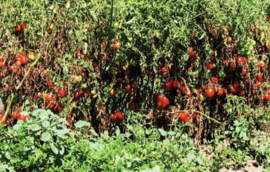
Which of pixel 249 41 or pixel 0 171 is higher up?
pixel 249 41

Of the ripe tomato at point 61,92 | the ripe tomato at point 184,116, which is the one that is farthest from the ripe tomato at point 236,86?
the ripe tomato at point 61,92

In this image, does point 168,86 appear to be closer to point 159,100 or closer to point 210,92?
point 159,100

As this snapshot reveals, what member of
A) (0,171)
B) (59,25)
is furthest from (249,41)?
(0,171)

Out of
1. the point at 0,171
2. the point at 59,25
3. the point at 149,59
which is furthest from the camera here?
the point at 59,25

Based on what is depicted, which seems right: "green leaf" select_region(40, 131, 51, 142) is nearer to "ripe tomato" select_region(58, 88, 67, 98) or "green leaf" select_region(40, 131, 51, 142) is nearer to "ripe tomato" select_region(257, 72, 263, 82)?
"ripe tomato" select_region(58, 88, 67, 98)

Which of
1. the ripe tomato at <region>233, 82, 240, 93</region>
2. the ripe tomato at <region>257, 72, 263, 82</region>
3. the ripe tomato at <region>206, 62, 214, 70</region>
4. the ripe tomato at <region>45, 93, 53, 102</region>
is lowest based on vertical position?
the ripe tomato at <region>45, 93, 53, 102</region>

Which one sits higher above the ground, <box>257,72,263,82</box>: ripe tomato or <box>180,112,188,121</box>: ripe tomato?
<box>257,72,263,82</box>: ripe tomato

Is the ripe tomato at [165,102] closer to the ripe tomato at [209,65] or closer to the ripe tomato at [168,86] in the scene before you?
the ripe tomato at [168,86]

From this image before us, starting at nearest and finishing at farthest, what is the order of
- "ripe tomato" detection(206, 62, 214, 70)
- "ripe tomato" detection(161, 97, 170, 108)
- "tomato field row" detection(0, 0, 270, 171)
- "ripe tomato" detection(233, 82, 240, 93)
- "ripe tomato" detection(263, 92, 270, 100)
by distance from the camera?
Answer: "tomato field row" detection(0, 0, 270, 171)
"ripe tomato" detection(161, 97, 170, 108)
"ripe tomato" detection(206, 62, 214, 70)
"ripe tomato" detection(233, 82, 240, 93)
"ripe tomato" detection(263, 92, 270, 100)

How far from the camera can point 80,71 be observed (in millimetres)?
3215

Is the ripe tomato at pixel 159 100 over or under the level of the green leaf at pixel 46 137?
over

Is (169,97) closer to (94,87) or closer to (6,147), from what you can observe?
(94,87)

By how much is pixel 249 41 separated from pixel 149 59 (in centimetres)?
79

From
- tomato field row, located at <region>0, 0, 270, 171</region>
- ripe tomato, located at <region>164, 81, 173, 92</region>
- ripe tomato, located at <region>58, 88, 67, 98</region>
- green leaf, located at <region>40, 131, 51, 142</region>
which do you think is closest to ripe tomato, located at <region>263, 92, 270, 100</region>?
A: tomato field row, located at <region>0, 0, 270, 171</region>
